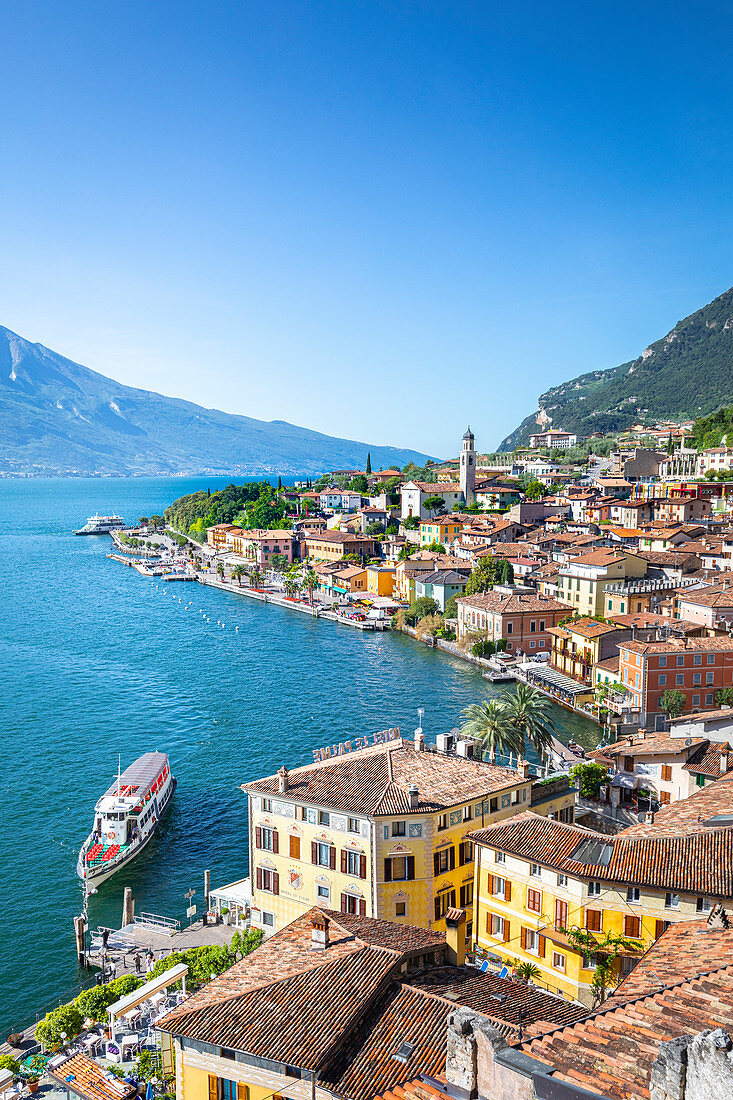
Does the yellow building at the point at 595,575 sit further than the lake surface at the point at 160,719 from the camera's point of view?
Yes

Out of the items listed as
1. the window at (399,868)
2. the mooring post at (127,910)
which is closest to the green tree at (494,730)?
the window at (399,868)

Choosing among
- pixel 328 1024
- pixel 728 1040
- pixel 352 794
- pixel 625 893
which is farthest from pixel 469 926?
pixel 728 1040

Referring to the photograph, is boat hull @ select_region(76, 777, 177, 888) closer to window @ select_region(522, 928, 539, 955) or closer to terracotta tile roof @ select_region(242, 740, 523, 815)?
terracotta tile roof @ select_region(242, 740, 523, 815)

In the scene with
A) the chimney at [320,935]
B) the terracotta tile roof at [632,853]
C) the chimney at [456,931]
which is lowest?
the chimney at [456,931]

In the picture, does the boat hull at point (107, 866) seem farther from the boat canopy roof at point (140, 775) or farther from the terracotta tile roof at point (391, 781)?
the terracotta tile roof at point (391, 781)

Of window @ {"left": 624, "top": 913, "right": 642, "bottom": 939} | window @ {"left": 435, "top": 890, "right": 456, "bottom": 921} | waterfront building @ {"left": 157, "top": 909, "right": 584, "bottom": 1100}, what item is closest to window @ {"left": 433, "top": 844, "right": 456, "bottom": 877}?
window @ {"left": 435, "top": 890, "right": 456, "bottom": 921}

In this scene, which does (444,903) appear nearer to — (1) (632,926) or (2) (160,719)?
(1) (632,926)

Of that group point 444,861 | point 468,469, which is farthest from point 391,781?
point 468,469
